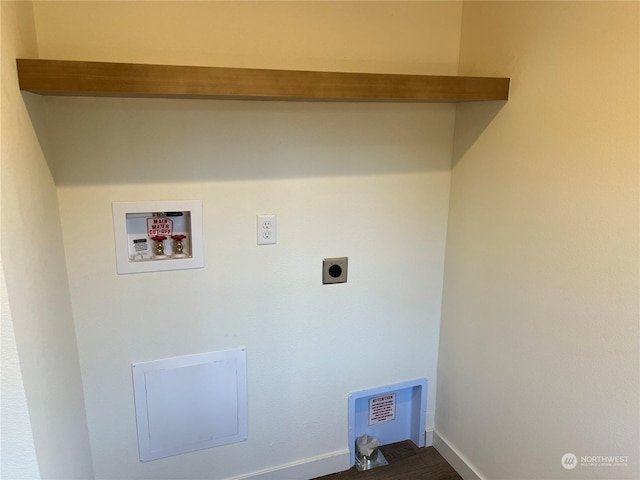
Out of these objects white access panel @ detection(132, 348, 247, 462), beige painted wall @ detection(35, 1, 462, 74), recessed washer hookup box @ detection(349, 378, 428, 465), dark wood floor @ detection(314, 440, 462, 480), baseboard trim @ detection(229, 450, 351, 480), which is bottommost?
dark wood floor @ detection(314, 440, 462, 480)

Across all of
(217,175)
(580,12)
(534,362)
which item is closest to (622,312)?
(534,362)

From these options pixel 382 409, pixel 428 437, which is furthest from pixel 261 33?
pixel 428 437

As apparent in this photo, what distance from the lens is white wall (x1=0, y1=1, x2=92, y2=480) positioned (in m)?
0.92

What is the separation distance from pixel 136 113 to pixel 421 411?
1682mm

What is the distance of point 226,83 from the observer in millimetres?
1222

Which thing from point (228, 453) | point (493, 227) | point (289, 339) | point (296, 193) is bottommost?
point (228, 453)

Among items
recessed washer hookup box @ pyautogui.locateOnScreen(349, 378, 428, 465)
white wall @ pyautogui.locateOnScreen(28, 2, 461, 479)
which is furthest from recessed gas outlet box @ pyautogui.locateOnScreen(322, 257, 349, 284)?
recessed washer hookup box @ pyautogui.locateOnScreen(349, 378, 428, 465)

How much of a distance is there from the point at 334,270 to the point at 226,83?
81 centimetres

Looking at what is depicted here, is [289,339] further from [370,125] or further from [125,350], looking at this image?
[370,125]

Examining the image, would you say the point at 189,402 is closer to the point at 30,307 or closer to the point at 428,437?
the point at 30,307

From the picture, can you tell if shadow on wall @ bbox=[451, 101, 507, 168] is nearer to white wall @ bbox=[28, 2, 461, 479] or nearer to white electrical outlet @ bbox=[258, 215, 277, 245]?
white wall @ bbox=[28, 2, 461, 479]

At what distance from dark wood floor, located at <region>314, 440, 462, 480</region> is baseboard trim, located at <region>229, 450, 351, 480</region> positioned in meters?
0.03

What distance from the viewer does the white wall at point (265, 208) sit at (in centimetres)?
140

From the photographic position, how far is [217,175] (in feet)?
5.01
